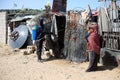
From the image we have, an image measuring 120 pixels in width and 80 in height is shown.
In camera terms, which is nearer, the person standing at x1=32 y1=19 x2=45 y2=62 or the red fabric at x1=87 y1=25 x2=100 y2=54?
the red fabric at x1=87 y1=25 x2=100 y2=54

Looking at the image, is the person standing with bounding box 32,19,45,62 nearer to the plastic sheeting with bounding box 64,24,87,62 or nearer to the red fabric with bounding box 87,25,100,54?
the plastic sheeting with bounding box 64,24,87,62

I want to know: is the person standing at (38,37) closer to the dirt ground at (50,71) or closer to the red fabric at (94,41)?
the dirt ground at (50,71)

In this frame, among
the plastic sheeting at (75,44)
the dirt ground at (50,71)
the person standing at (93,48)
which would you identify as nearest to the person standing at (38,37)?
the dirt ground at (50,71)

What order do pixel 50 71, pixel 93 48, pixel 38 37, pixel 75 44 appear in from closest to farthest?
pixel 93 48
pixel 50 71
pixel 75 44
pixel 38 37

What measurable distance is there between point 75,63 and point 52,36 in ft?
6.11

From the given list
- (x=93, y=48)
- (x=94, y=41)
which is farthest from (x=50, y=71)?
(x=94, y=41)

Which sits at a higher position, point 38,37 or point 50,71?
point 38,37

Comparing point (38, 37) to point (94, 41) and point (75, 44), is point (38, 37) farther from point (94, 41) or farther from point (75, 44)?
point (94, 41)

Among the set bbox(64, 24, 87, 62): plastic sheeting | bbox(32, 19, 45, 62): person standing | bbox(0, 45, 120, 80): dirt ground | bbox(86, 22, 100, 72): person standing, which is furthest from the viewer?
Answer: bbox(32, 19, 45, 62): person standing

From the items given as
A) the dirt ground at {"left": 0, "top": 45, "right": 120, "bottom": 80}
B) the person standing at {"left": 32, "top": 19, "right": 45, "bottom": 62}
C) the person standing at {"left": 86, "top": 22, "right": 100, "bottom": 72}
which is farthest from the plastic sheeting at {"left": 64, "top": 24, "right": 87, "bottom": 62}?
the person standing at {"left": 86, "top": 22, "right": 100, "bottom": 72}

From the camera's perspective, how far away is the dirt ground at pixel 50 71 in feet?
29.0

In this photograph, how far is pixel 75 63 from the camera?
10.8 metres

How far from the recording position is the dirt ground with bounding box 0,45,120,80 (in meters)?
8.85

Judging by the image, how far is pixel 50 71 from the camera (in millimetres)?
9750
